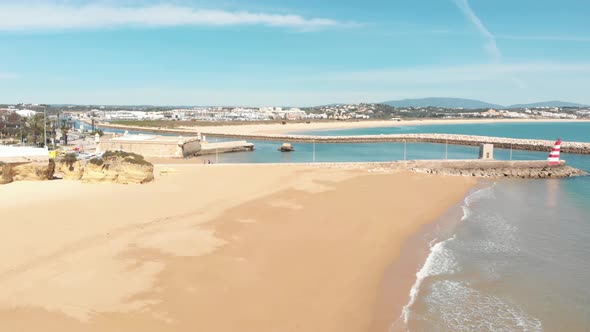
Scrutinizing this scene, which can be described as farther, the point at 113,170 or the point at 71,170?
the point at 71,170

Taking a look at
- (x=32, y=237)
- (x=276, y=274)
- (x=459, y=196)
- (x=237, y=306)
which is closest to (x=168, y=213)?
(x=32, y=237)

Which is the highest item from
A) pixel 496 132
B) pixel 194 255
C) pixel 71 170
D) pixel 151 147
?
pixel 496 132

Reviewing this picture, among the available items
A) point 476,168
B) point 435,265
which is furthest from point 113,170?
point 476,168

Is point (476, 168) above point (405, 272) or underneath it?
above

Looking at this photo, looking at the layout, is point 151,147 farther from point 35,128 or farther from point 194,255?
point 194,255

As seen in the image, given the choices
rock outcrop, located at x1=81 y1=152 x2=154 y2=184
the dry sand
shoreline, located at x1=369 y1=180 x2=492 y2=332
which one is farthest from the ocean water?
rock outcrop, located at x1=81 y1=152 x2=154 y2=184

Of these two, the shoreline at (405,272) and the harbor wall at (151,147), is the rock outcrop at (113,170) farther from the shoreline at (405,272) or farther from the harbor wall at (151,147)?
the harbor wall at (151,147)

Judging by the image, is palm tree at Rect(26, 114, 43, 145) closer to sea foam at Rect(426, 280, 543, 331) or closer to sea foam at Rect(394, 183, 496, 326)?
sea foam at Rect(394, 183, 496, 326)

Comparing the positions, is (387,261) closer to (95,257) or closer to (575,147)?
(95,257)

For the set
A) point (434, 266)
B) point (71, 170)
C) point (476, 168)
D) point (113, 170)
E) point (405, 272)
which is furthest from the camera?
point (476, 168)
